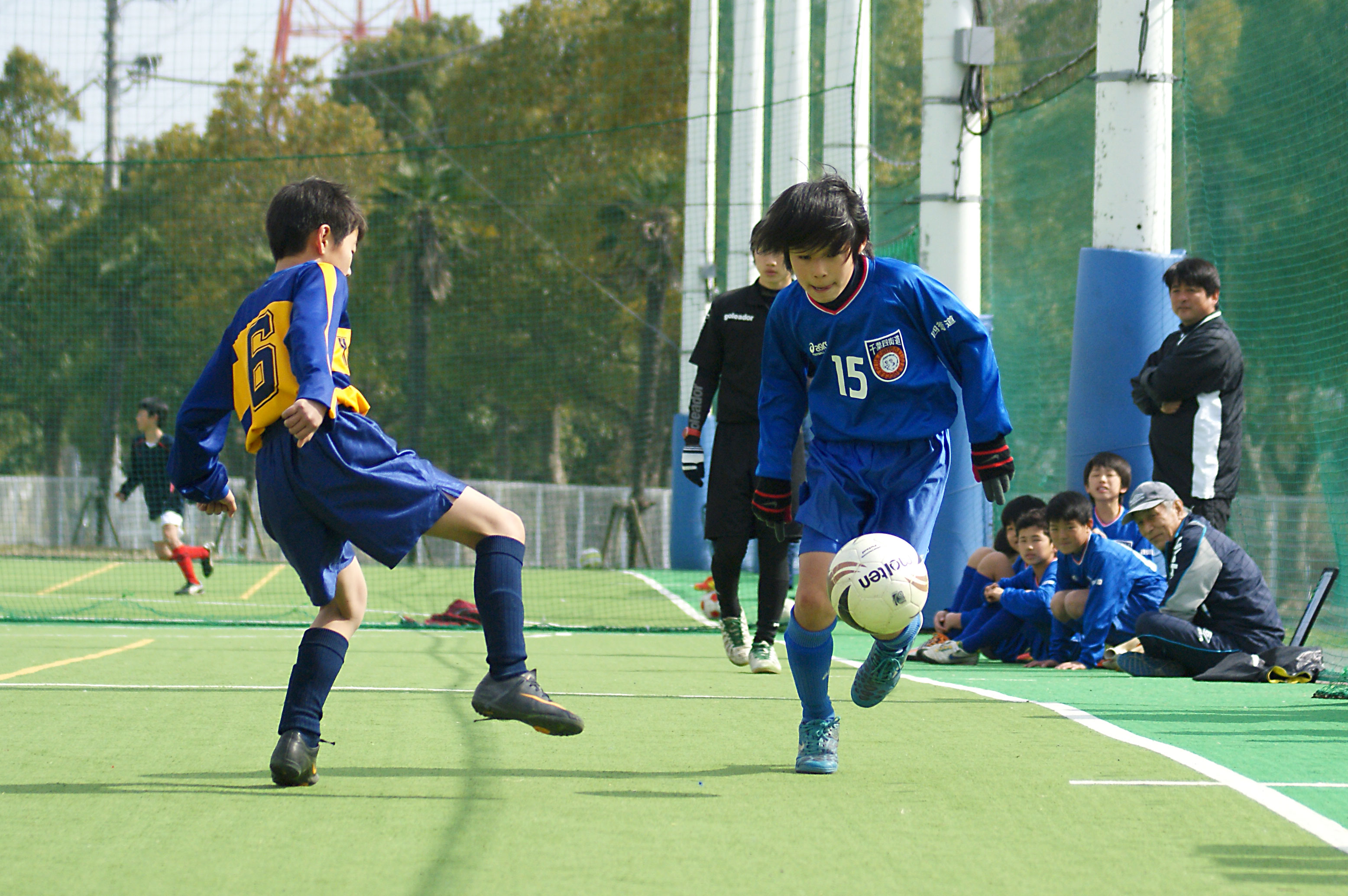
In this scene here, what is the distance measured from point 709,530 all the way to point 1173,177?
963 centimetres

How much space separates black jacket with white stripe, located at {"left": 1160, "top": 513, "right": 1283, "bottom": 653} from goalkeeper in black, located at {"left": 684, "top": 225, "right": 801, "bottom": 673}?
187 centimetres

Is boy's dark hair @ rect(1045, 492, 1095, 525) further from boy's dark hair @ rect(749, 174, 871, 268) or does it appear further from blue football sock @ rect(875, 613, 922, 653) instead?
boy's dark hair @ rect(749, 174, 871, 268)

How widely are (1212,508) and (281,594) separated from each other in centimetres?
991

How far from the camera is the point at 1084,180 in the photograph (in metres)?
14.4

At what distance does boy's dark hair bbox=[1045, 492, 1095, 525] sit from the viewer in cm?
754

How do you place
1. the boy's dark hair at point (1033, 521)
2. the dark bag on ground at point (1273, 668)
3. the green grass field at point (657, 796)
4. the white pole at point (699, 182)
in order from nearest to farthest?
1. the green grass field at point (657, 796)
2. the dark bag on ground at point (1273, 668)
3. the boy's dark hair at point (1033, 521)
4. the white pole at point (699, 182)

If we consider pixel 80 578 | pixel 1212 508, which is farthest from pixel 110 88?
pixel 1212 508

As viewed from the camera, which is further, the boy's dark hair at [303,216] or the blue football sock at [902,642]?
the blue football sock at [902,642]

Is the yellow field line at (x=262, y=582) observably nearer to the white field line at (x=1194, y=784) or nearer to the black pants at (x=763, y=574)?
the black pants at (x=763, y=574)

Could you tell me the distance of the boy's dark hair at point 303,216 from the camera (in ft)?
13.3

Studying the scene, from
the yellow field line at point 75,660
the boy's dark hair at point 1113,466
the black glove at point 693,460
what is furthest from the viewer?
the boy's dark hair at point 1113,466

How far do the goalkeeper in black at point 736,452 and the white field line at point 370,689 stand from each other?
108cm

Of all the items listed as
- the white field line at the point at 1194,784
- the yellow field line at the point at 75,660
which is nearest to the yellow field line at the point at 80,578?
the yellow field line at the point at 75,660

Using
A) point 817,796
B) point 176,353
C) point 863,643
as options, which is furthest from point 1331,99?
point 176,353
